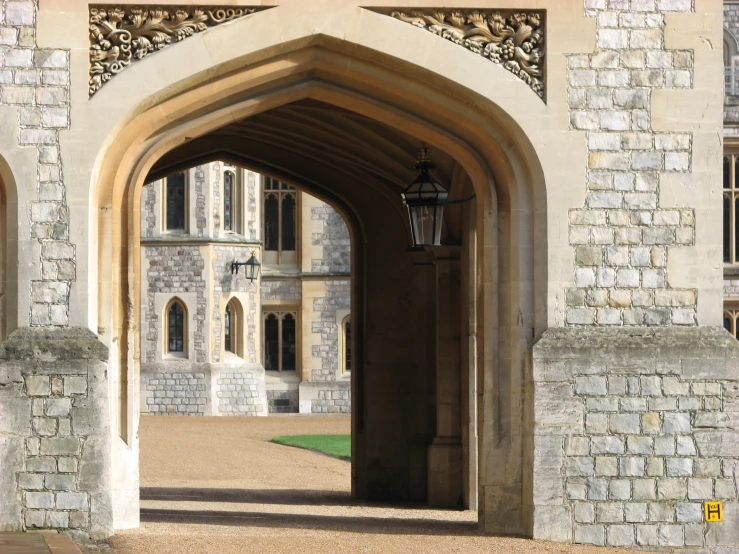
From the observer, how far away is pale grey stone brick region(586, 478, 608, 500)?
923 cm

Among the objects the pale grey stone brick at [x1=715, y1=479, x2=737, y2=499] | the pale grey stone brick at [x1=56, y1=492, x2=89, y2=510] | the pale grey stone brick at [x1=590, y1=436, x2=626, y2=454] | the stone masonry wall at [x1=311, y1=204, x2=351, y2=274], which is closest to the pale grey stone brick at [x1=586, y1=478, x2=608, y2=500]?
the pale grey stone brick at [x1=590, y1=436, x2=626, y2=454]

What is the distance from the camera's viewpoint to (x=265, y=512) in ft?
39.0

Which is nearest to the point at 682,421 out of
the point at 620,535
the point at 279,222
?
the point at 620,535

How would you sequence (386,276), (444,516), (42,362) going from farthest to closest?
(386,276)
(444,516)
(42,362)

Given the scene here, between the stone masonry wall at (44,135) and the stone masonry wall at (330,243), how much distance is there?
69.9 feet

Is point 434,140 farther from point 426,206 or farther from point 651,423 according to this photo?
point 651,423

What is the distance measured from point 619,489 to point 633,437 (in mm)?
341

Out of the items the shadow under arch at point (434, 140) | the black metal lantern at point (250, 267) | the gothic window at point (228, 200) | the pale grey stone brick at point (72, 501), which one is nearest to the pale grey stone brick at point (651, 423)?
the shadow under arch at point (434, 140)

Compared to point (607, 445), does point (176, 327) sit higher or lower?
higher

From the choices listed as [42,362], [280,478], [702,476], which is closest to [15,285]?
[42,362]

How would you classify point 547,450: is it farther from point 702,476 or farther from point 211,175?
point 211,175

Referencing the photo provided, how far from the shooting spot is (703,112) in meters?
9.48

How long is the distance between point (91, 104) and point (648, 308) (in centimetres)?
379

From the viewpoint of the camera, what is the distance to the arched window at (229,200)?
95.7 ft
